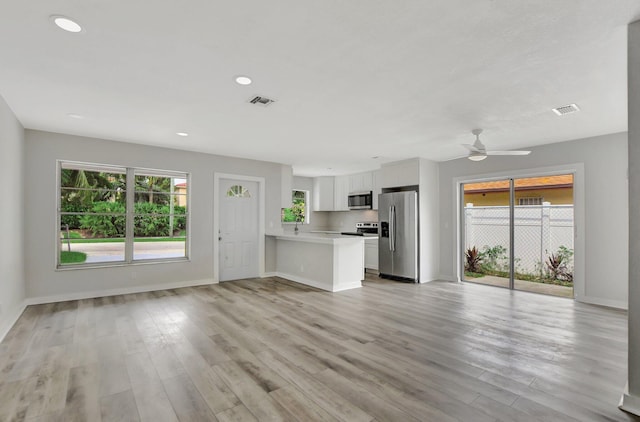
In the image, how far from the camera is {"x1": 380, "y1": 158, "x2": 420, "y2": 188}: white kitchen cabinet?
641 centimetres

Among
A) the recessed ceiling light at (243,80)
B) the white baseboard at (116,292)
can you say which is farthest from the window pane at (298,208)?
the recessed ceiling light at (243,80)

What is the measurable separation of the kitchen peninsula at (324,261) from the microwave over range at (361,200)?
2.19 meters

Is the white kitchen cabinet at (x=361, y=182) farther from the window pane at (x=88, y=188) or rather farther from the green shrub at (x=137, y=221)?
the window pane at (x=88, y=188)

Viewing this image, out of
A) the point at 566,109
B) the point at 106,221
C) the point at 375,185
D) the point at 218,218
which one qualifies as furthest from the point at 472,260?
the point at 106,221

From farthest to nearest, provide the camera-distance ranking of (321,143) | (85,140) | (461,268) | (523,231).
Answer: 1. (461,268)
2. (523,231)
3. (321,143)
4. (85,140)

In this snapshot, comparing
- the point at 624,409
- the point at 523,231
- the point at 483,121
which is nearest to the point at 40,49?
the point at 483,121

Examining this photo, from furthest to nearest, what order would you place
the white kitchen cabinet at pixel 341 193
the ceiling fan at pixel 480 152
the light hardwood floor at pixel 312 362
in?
1. the white kitchen cabinet at pixel 341 193
2. the ceiling fan at pixel 480 152
3. the light hardwood floor at pixel 312 362

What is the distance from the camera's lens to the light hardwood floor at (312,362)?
206cm

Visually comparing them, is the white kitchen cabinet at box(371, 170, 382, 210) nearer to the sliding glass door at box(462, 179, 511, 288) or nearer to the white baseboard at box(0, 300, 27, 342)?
the sliding glass door at box(462, 179, 511, 288)

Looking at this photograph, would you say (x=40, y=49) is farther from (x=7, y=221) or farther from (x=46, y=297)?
(x=46, y=297)

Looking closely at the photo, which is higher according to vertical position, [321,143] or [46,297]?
[321,143]

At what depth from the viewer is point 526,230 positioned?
5.54 meters

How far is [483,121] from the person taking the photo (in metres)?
3.97

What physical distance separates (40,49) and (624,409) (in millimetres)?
4782
